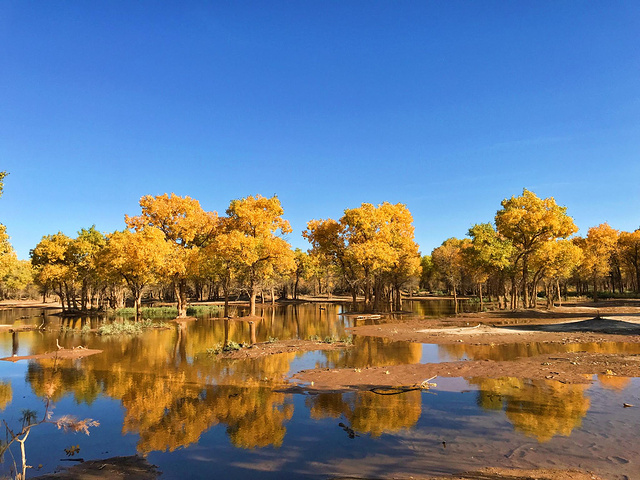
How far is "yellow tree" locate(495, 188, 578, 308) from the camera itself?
45062 mm

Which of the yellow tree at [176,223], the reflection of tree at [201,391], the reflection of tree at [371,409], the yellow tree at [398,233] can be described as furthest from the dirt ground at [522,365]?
the yellow tree at [176,223]

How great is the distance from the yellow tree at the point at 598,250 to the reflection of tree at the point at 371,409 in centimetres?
6787

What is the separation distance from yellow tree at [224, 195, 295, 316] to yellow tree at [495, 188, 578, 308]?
27.3 m

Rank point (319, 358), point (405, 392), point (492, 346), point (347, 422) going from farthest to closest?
point (492, 346)
point (319, 358)
point (405, 392)
point (347, 422)

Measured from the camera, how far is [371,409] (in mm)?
11688

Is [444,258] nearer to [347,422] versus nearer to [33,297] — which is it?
[347,422]

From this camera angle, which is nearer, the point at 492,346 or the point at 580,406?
the point at 580,406

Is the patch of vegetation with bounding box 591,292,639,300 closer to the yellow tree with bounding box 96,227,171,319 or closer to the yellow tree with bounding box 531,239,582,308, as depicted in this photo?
the yellow tree with bounding box 531,239,582,308

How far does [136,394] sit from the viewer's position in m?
14.2

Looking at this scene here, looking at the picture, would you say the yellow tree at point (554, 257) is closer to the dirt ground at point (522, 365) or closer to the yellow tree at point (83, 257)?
the dirt ground at point (522, 365)

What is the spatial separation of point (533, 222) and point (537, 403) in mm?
39104

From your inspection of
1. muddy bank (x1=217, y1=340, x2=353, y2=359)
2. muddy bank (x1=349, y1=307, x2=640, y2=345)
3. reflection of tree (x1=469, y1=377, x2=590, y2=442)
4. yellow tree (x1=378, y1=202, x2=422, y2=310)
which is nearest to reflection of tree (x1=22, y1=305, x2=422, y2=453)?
muddy bank (x1=217, y1=340, x2=353, y2=359)

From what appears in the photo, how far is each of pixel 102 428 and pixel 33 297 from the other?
145m

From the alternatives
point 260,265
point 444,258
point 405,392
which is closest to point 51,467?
point 405,392
